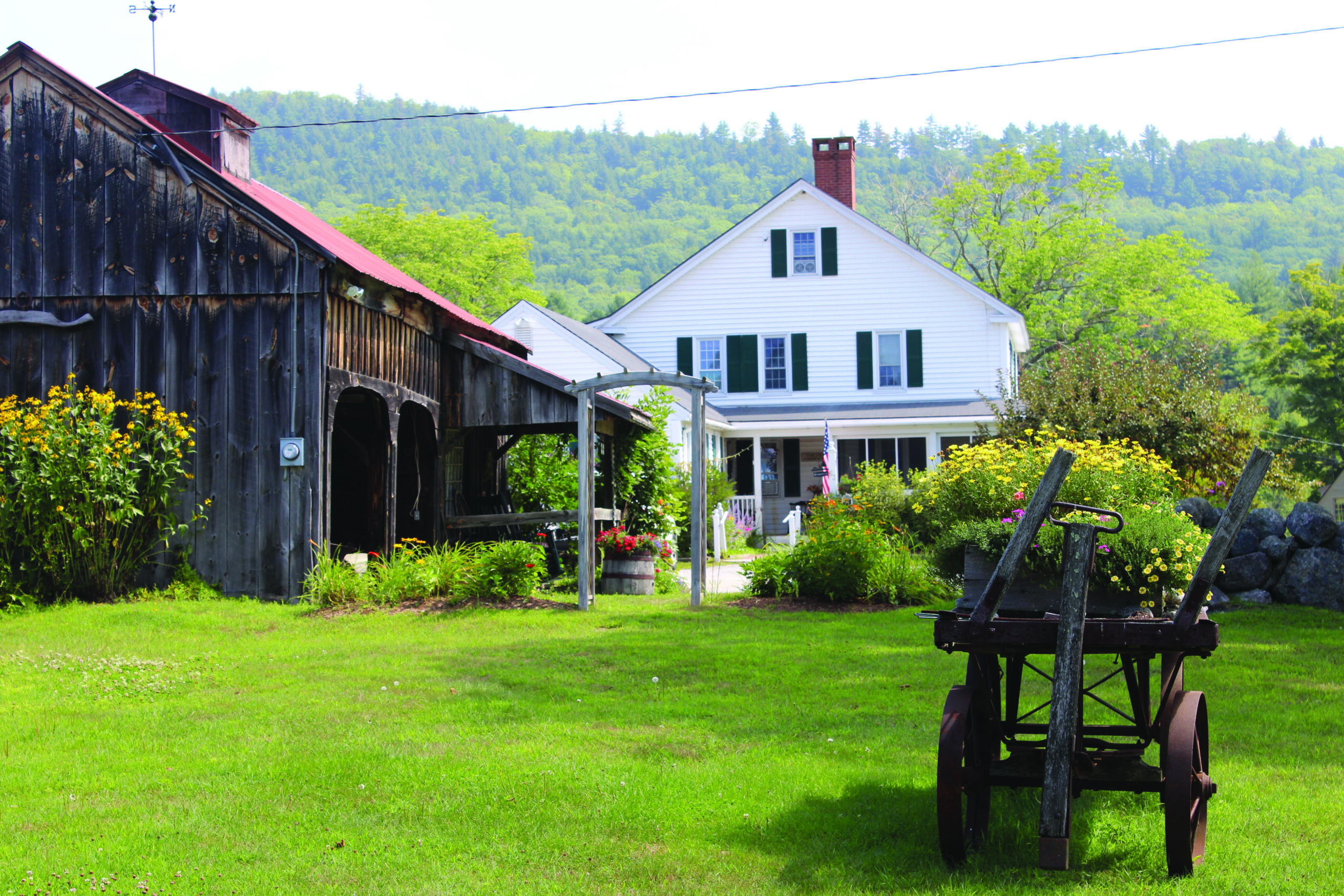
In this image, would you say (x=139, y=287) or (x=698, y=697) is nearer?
(x=698, y=697)

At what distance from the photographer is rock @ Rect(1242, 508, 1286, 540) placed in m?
12.8

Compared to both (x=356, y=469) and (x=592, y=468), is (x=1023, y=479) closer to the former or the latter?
(x=592, y=468)

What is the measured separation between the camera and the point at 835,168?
27922 mm

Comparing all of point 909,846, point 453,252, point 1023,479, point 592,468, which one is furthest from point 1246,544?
point 453,252

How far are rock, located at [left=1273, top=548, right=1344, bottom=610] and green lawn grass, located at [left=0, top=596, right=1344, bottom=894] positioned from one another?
262 cm

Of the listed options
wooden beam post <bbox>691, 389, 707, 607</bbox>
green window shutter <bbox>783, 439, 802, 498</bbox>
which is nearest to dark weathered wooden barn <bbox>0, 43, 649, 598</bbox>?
wooden beam post <bbox>691, 389, 707, 607</bbox>

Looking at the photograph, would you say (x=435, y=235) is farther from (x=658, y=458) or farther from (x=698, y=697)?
(x=698, y=697)

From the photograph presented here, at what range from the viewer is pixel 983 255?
4053 cm

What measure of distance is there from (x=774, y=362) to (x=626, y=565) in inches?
519

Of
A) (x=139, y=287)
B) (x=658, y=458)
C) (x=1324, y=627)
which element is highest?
(x=139, y=287)

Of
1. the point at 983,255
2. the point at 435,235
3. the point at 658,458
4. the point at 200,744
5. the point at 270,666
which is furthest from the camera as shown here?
the point at 435,235

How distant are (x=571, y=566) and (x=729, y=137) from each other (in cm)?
9977

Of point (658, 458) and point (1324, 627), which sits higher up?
point (658, 458)

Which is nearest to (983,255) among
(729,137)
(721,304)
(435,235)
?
(721,304)
